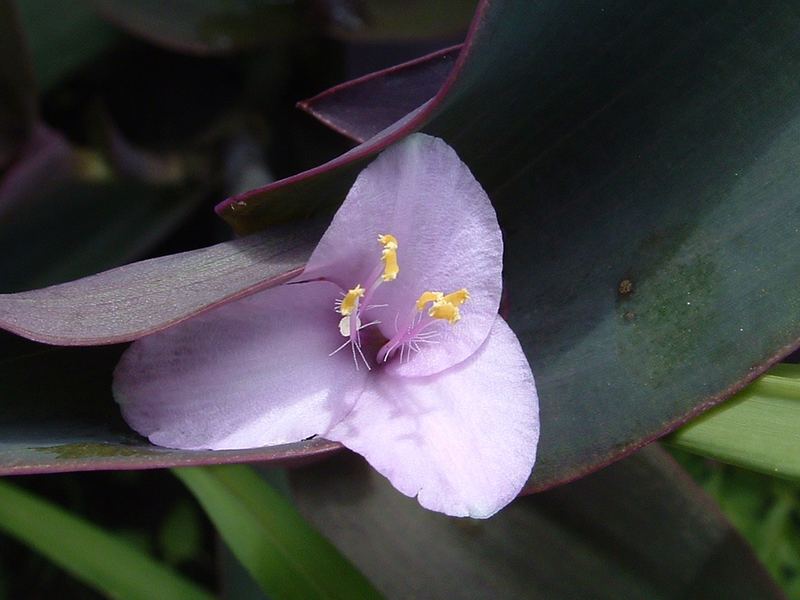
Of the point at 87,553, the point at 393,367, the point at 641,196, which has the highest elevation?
the point at 641,196

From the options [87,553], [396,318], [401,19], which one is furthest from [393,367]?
[401,19]

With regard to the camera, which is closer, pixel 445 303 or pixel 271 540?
pixel 445 303

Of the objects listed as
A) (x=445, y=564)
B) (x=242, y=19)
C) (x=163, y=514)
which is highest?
(x=242, y=19)

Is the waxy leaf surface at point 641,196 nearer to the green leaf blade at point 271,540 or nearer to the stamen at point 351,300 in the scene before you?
the stamen at point 351,300

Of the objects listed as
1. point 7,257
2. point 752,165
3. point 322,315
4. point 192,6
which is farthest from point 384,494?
point 192,6

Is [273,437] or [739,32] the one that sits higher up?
[739,32]

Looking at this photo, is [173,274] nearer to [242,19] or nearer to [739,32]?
[739,32]

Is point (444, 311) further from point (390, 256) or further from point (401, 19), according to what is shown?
point (401, 19)
